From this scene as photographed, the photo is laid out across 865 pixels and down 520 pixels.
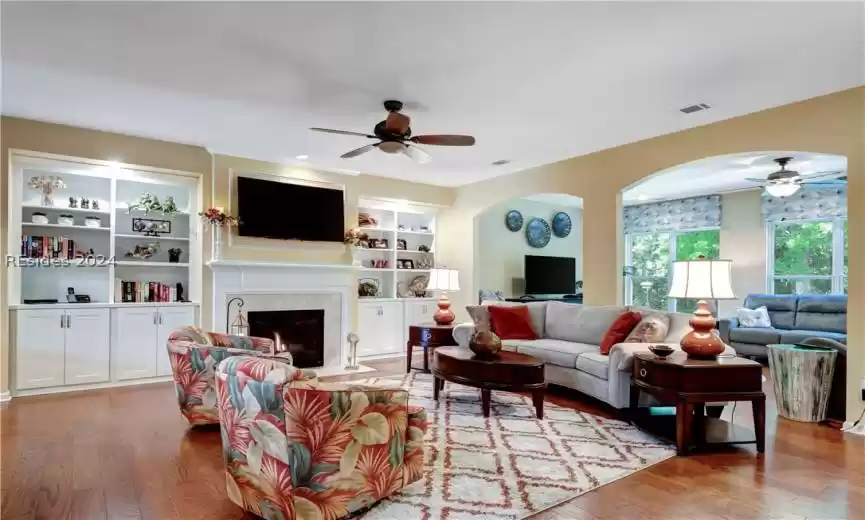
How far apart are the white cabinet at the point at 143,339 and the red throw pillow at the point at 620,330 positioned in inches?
173

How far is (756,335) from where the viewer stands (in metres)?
6.80

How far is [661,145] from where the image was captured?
505 cm

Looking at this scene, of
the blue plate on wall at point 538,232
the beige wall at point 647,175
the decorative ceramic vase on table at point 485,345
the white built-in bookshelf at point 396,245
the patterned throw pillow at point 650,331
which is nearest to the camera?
the beige wall at point 647,175

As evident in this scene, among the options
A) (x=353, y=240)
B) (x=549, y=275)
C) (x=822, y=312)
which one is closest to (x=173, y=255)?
(x=353, y=240)

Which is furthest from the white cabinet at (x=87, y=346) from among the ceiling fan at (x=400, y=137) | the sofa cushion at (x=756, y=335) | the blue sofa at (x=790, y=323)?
the sofa cushion at (x=756, y=335)

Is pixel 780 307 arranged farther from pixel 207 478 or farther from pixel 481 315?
pixel 207 478

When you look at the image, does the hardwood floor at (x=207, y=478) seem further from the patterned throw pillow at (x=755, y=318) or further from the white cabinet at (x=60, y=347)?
the patterned throw pillow at (x=755, y=318)

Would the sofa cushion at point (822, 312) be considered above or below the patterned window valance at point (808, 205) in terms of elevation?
below

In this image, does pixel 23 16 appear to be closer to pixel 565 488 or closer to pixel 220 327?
pixel 220 327

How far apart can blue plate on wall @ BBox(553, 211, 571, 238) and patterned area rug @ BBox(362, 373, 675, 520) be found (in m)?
5.49

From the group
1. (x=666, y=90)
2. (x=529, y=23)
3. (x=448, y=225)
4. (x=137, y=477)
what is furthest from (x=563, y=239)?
(x=137, y=477)

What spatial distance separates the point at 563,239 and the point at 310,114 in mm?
6367

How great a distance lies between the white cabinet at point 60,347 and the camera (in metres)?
4.71

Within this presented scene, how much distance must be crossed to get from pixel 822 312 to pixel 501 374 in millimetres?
5282
